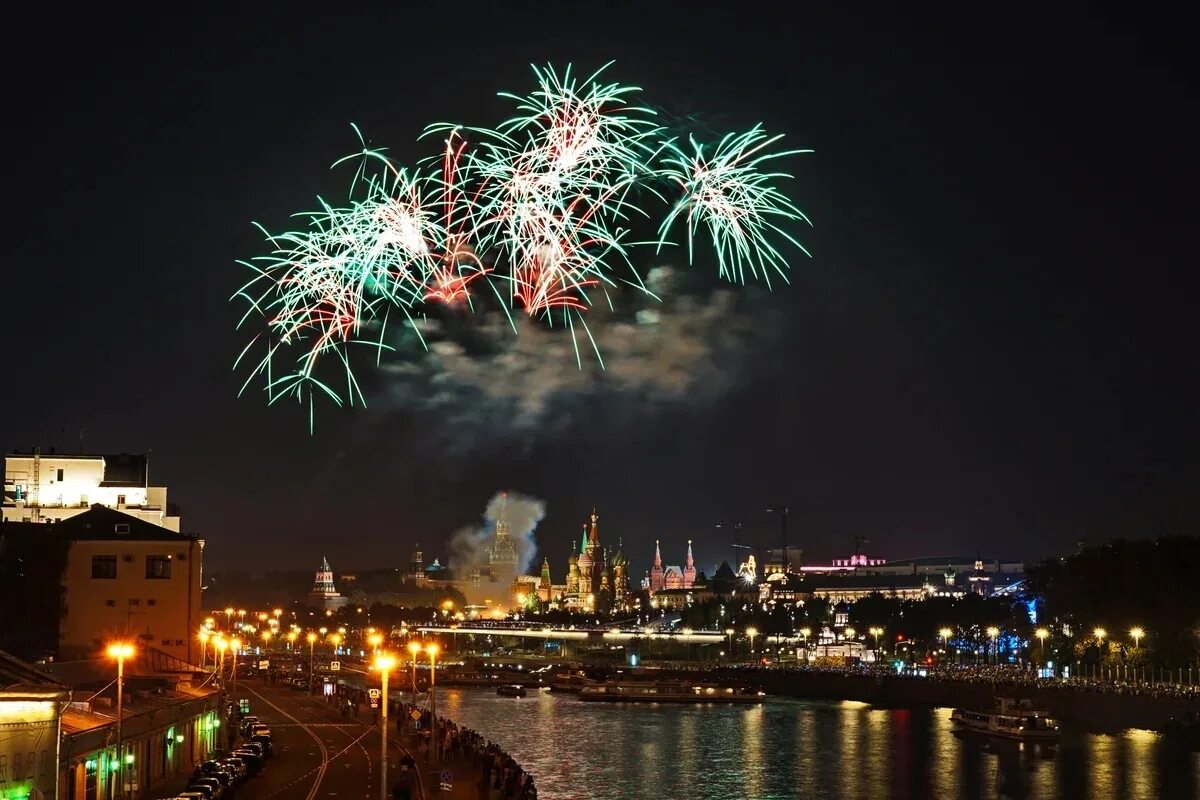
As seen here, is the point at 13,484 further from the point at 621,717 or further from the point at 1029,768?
the point at 1029,768

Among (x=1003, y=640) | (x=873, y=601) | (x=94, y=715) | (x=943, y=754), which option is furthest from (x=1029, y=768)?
(x=873, y=601)

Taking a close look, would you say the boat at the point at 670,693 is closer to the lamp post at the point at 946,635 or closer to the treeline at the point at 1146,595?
the treeline at the point at 1146,595

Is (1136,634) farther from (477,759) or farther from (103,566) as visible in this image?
(103,566)

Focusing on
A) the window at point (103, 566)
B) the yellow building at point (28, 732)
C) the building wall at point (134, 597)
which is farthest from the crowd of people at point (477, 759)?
the yellow building at point (28, 732)

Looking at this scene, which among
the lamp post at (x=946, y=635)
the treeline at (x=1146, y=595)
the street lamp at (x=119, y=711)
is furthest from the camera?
the lamp post at (x=946, y=635)

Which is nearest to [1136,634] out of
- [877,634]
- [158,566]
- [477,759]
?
[477,759]

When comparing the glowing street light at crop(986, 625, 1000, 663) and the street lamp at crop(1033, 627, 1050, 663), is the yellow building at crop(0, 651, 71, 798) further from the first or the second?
the glowing street light at crop(986, 625, 1000, 663)

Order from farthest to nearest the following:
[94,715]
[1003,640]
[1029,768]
Result: [1003,640] < [1029,768] < [94,715]

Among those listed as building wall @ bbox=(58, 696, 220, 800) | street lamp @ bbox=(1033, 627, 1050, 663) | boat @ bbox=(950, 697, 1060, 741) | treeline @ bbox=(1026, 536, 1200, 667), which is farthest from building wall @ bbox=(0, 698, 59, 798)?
street lamp @ bbox=(1033, 627, 1050, 663)
